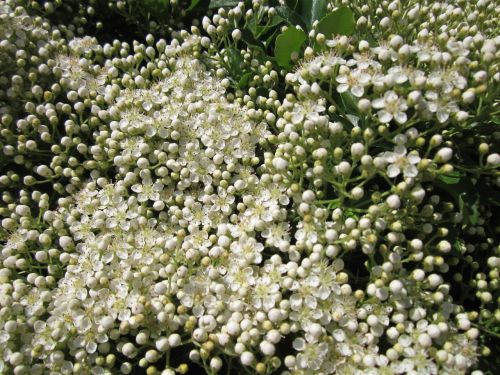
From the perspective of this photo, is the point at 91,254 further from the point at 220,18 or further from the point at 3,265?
the point at 220,18

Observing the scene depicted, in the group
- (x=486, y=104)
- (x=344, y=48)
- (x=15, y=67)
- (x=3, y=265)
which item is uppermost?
(x=344, y=48)

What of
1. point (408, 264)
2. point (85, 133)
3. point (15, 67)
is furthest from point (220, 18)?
point (408, 264)

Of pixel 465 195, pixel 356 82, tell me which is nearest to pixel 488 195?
pixel 465 195

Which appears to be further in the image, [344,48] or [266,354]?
[344,48]

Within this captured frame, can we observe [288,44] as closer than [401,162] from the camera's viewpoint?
No

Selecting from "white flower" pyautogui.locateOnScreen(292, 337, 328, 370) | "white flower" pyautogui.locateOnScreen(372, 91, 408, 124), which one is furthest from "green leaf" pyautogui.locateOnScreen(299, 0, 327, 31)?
"white flower" pyautogui.locateOnScreen(292, 337, 328, 370)

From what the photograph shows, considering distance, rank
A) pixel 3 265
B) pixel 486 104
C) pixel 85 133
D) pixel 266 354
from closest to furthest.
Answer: pixel 266 354 < pixel 486 104 < pixel 3 265 < pixel 85 133

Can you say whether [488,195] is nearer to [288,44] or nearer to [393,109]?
[393,109]
